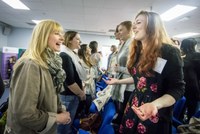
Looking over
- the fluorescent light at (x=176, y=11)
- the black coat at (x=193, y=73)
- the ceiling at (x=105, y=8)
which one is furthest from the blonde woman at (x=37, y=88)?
the fluorescent light at (x=176, y=11)

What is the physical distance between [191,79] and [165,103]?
1.85 meters

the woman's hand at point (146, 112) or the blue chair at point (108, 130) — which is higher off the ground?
the woman's hand at point (146, 112)

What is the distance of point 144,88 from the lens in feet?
3.47

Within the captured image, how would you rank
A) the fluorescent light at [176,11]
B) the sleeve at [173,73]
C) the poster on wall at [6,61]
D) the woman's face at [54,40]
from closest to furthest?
1. the sleeve at [173,73]
2. the woman's face at [54,40]
3. the fluorescent light at [176,11]
4. the poster on wall at [6,61]

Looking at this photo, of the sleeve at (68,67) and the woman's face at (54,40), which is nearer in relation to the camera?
the woman's face at (54,40)

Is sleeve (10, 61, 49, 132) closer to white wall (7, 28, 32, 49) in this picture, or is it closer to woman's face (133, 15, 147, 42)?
woman's face (133, 15, 147, 42)

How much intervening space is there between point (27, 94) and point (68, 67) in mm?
1094

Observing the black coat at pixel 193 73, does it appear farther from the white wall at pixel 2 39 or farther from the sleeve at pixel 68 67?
the white wall at pixel 2 39

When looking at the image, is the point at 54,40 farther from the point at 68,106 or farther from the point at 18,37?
the point at 18,37

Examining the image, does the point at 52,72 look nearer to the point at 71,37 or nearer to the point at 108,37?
the point at 71,37

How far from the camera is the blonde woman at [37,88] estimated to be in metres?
1.00

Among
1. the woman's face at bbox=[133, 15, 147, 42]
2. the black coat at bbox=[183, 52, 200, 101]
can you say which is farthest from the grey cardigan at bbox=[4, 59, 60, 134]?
the black coat at bbox=[183, 52, 200, 101]

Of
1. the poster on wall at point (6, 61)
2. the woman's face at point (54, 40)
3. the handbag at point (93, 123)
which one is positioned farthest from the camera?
the poster on wall at point (6, 61)

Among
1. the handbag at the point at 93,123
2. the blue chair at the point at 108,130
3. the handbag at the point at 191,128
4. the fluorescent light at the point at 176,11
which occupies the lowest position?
the handbag at the point at 93,123
